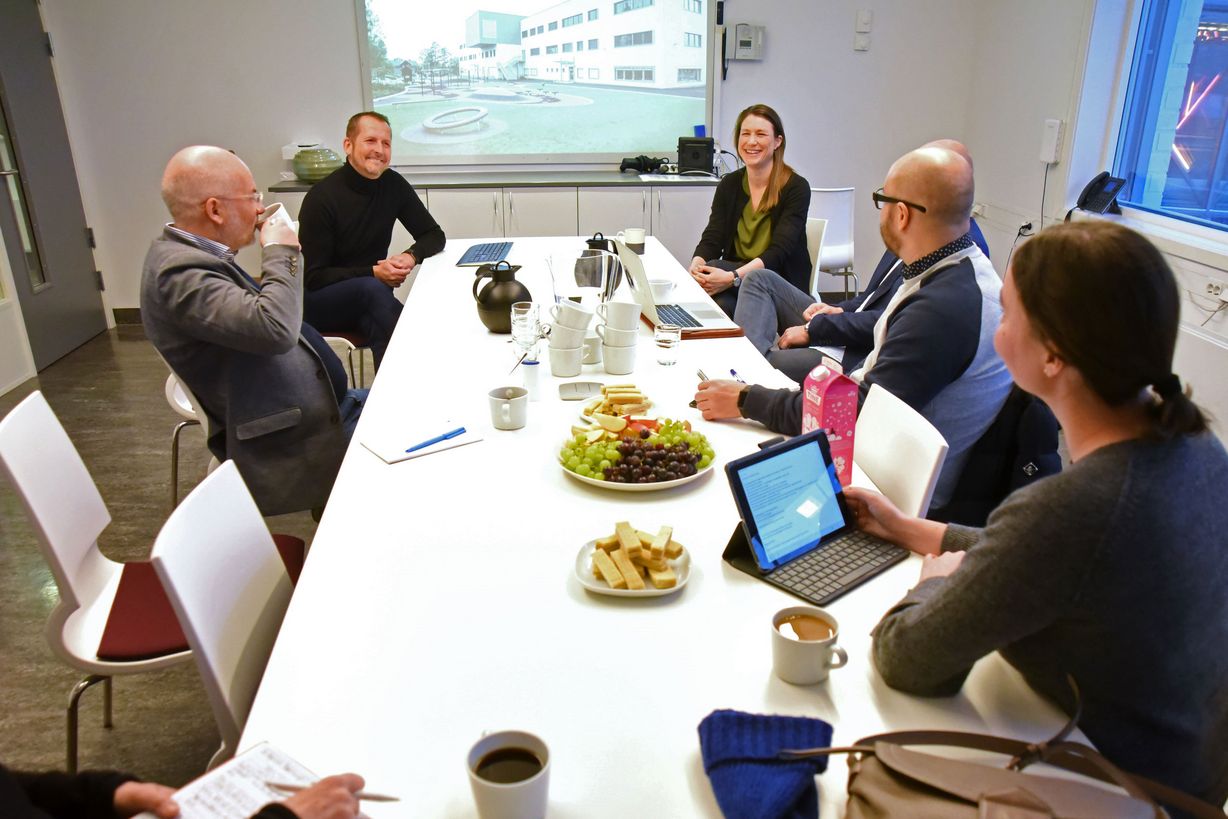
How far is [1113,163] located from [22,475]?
4761mm

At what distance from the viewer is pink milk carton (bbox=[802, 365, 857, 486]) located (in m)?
1.65

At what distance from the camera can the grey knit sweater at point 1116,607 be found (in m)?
0.99

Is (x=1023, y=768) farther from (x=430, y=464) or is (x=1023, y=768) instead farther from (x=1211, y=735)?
(x=430, y=464)

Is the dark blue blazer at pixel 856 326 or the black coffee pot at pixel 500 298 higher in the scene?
the black coffee pot at pixel 500 298

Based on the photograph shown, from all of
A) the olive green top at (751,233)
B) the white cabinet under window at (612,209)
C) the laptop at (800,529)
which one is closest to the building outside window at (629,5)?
the white cabinet under window at (612,209)

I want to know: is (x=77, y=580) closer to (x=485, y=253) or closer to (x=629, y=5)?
(x=485, y=253)

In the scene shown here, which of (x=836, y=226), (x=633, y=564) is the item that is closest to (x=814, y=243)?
(x=836, y=226)

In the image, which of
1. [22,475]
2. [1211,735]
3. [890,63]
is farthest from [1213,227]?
[22,475]

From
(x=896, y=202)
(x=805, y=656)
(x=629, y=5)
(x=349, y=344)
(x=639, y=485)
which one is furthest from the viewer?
(x=629, y=5)

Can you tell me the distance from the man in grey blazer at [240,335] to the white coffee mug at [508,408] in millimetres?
657

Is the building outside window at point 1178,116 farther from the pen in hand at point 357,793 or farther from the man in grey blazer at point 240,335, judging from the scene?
the pen in hand at point 357,793

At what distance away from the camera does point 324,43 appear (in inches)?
214

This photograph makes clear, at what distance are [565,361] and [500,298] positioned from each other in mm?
492

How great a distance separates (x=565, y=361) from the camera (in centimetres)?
234
